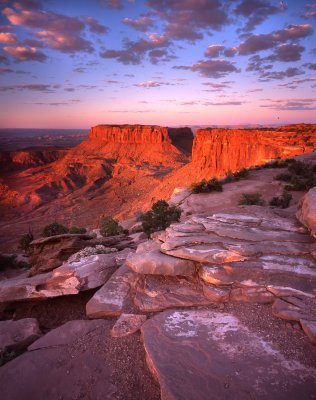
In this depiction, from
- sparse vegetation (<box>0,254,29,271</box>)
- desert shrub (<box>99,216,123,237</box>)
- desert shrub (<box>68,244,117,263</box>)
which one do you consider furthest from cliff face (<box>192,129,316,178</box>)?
desert shrub (<box>68,244,117,263</box>)

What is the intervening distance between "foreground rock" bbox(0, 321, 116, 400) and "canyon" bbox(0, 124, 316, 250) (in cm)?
2983

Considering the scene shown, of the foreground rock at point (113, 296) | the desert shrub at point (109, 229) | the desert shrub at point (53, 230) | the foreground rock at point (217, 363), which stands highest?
the foreground rock at point (217, 363)

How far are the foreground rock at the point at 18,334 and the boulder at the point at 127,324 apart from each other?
208 cm

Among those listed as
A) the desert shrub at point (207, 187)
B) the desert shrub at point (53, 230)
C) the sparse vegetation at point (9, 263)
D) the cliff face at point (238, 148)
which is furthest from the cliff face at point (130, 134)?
the sparse vegetation at point (9, 263)

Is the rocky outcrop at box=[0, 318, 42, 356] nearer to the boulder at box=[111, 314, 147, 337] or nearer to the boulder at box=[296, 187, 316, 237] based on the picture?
the boulder at box=[111, 314, 147, 337]

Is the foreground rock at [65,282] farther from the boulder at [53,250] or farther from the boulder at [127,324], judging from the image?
the boulder at [53,250]

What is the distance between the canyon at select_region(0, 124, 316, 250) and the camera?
135ft

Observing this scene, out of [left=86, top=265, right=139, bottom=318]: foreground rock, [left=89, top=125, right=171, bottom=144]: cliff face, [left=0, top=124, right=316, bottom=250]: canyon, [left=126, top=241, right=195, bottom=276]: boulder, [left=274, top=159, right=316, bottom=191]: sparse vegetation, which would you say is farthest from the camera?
[left=89, top=125, right=171, bottom=144]: cliff face

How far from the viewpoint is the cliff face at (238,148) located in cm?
3756

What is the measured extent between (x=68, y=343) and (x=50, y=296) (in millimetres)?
2321

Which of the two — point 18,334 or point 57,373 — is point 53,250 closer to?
point 18,334

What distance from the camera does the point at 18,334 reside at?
19.8 ft

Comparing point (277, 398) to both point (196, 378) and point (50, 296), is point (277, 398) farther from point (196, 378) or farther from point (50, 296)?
point (50, 296)

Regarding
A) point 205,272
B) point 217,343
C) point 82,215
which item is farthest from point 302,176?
point 82,215
